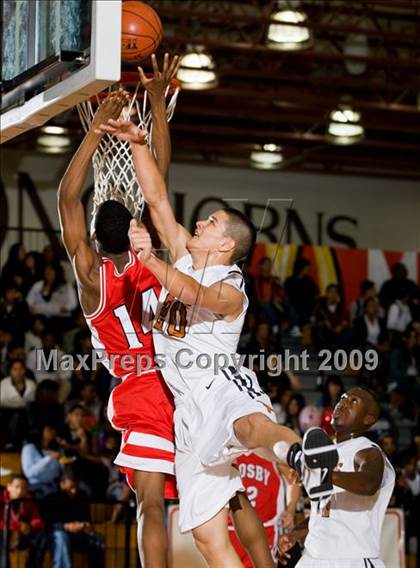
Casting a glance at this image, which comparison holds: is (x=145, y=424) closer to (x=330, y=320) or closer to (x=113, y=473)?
(x=113, y=473)

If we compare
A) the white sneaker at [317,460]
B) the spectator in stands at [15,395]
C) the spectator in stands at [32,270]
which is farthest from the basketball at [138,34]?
the spectator in stands at [32,270]

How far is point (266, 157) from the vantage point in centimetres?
1875

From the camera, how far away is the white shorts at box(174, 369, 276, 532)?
5582 mm

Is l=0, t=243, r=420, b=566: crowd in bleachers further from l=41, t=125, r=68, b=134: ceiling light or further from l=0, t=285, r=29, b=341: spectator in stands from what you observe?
l=41, t=125, r=68, b=134: ceiling light

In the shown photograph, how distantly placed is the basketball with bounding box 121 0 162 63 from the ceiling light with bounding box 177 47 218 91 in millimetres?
7798

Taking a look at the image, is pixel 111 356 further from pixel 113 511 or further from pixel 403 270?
pixel 403 270

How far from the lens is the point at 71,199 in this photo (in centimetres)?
598

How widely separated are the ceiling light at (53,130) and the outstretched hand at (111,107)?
378 inches

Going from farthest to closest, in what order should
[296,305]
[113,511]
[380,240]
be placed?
[380,240], [296,305], [113,511]

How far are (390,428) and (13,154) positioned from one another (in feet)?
25.7

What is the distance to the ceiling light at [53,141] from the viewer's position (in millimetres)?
17281

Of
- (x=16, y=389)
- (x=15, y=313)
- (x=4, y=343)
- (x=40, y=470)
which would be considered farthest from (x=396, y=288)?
(x=40, y=470)

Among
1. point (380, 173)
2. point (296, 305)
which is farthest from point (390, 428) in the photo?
point (380, 173)

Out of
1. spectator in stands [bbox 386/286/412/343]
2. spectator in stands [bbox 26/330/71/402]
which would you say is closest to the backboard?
spectator in stands [bbox 26/330/71/402]
